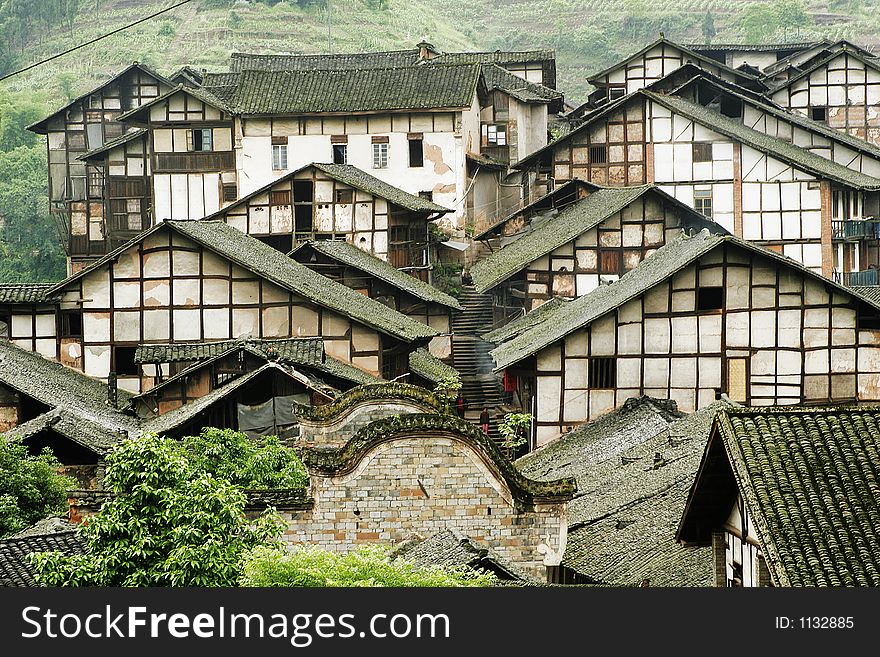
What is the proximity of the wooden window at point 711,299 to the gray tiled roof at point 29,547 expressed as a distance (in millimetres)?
18289

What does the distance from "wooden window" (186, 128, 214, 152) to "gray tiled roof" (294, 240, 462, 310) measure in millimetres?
11376

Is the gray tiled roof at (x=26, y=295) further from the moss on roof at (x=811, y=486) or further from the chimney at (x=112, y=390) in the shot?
the moss on roof at (x=811, y=486)

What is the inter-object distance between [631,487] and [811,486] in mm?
12736

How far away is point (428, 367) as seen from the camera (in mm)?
51062

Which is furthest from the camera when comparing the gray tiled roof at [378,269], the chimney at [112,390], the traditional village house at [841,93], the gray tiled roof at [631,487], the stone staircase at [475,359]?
the traditional village house at [841,93]

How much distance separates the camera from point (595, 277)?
58.3 meters

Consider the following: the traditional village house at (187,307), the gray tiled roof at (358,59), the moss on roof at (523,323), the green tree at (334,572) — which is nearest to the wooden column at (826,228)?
the moss on roof at (523,323)

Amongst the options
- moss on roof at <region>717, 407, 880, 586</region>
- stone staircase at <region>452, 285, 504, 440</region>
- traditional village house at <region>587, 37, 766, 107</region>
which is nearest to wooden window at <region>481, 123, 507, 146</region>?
traditional village house at <region>587, 37, 766, 107</region>

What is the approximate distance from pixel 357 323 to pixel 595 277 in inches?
559

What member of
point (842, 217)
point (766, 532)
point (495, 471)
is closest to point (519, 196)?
point (842, 217)

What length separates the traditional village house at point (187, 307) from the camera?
46281 mm

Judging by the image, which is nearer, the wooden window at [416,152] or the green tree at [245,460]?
the green tree at [245,460]

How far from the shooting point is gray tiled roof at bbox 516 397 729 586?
24.3 metres

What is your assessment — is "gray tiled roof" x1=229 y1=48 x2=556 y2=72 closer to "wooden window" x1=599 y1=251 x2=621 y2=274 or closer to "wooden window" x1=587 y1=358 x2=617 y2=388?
"wooden window" x1=599 y1=251 x2=621 y2=274
